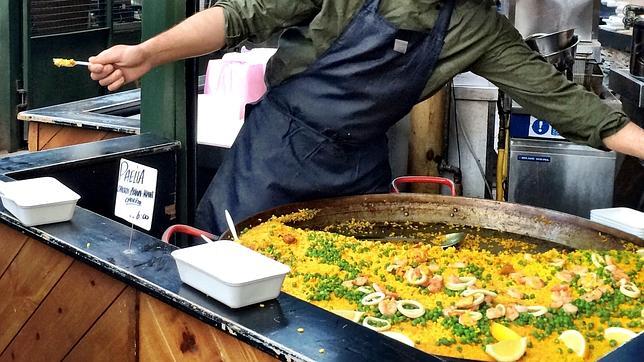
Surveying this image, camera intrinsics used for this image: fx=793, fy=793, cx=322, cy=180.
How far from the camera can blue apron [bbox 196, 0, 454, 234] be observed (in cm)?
360

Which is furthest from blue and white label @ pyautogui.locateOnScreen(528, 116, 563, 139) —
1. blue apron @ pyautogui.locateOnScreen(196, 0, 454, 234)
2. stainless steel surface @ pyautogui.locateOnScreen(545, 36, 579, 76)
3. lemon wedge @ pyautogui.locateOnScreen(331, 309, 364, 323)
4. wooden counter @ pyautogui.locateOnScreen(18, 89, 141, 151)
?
lemon wedge @ pyautogui.locateOnScreen(331, 309, 364, 323)

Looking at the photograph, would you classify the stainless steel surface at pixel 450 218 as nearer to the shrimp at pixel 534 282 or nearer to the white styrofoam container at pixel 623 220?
the white styrofoam container at pixel 623 220

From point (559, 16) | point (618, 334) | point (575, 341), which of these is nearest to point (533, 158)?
point (559, 16)

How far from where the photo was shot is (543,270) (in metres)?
3.00

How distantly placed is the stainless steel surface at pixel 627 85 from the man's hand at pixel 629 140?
1.72m

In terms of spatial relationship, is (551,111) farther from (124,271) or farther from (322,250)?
(124,271)

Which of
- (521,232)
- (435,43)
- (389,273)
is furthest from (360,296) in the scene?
(435,43)

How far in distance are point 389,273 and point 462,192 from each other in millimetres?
2612

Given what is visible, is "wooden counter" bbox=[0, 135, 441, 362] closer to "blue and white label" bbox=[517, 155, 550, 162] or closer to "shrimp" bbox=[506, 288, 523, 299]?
"shrimp" bbox=[506, 288, 523, 299]

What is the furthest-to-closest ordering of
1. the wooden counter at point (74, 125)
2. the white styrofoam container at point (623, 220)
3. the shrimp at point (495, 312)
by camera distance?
the wooden counter at point (74, 125) < the white styrofoam container at point (623, 220) < the shrimp at point (495, 312)

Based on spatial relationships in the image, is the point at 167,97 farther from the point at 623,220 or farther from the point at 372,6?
the point at 623,220

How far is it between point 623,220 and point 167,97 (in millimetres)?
2115

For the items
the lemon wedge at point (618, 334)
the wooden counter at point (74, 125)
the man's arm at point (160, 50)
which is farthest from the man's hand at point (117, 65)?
the lemon wedge at point (618, 334)

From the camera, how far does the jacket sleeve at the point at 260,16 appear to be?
133 inches
